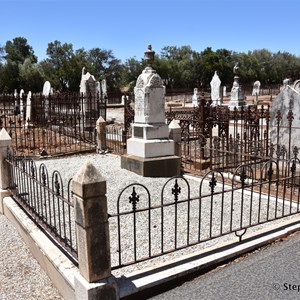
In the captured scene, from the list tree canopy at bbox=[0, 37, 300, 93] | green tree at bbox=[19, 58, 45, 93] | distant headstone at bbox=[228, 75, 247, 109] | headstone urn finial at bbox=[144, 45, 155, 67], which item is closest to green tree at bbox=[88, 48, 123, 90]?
tree canopy at bbox=[0, 37, 300, 93]

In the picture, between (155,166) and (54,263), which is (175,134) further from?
(54,263)

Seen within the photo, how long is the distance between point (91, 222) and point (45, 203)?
2150 mm

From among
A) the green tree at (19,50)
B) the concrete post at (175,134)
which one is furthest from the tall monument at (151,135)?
the green tree at (19,50)

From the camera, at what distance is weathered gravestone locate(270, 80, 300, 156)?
8906mm

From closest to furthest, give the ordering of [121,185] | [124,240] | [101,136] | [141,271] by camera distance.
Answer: [141,271] → [124,240] → [121,185] → [101,136]

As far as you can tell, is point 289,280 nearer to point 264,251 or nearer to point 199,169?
point 264,251

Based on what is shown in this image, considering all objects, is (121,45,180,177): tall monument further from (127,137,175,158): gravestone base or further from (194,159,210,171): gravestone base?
(194,159,210,171): gravestone base

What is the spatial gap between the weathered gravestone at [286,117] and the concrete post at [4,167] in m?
6.23

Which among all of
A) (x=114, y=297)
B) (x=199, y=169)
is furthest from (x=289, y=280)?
(x=199, y=169)

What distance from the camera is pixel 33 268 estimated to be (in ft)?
15.3

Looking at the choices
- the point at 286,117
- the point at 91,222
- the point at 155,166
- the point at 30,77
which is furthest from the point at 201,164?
the point at 30,77

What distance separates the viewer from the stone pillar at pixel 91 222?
317 cm

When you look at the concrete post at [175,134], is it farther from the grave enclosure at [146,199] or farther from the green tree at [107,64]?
the green tree at [107,64]

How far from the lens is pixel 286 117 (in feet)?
29.4
